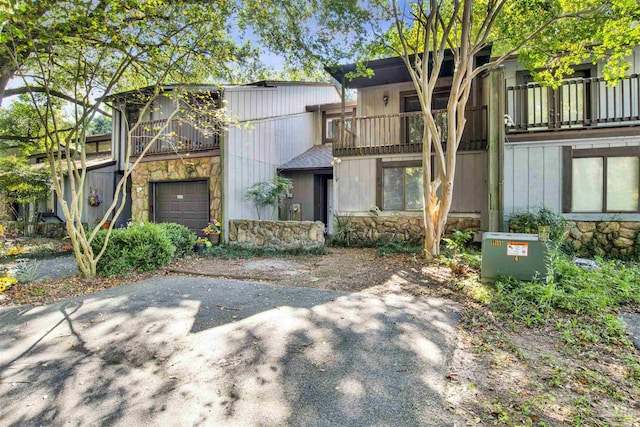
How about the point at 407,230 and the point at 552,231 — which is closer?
the point at 552,231

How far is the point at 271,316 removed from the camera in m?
4.02

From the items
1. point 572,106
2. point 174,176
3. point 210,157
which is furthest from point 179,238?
point 572,106

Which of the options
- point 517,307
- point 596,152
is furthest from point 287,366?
point 596,152

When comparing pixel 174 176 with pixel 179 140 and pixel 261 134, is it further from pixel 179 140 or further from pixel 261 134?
pixel 261 134

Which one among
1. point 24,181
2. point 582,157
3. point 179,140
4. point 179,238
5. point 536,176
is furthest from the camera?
point 24,181

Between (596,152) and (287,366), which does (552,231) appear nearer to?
(596,152)

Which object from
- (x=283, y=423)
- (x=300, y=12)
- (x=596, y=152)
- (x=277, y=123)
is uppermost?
(x=300, y=12)

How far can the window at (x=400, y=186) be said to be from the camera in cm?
982

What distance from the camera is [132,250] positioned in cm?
638

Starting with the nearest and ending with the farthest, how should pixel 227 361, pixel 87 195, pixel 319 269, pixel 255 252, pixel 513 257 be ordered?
pixel 227 361, pixel 513 257, pixel 319 269, pixel 255 252, pixel 87 195

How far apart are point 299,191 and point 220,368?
33.8 feet

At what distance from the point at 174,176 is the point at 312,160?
203 inches

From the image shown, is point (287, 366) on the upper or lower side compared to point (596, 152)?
lower

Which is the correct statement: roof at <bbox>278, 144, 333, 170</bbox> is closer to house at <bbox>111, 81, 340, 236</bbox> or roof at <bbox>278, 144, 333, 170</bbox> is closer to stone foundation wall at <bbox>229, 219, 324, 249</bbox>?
house at <bbox>111, 81, 340, 236</bbox>
